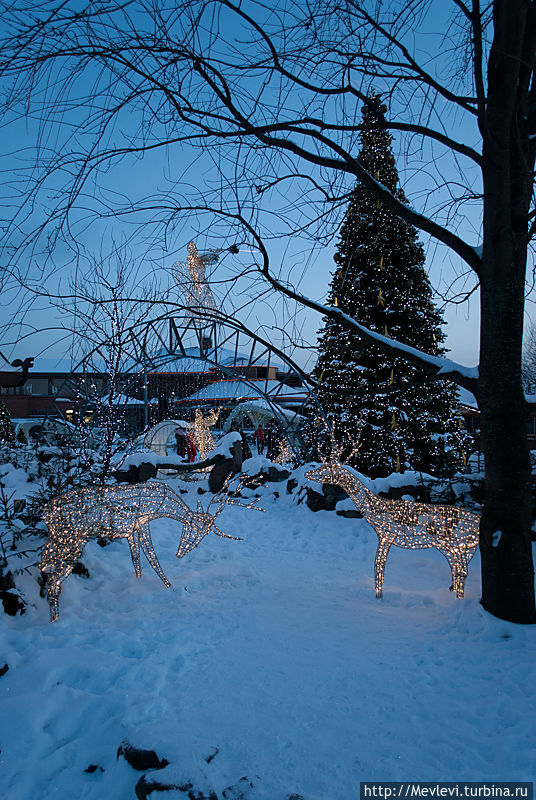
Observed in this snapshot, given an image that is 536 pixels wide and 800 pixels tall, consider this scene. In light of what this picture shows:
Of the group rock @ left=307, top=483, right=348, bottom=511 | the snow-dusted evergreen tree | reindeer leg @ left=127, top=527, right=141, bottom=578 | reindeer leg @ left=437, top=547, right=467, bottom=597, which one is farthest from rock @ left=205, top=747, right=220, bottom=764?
the snow-dusted evergreen tree

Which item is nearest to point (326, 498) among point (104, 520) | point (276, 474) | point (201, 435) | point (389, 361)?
point (276, 474)

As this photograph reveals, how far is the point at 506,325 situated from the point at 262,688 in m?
3.10

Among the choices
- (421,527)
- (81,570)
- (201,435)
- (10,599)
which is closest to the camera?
(10,599)

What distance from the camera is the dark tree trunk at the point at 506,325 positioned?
3.39m

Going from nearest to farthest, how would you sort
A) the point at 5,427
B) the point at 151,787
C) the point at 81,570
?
the point at 151,787 < the point at 81,570 < the point at 5,427

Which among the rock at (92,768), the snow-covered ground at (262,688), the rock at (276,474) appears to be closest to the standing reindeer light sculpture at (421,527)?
the snow-covered ground at (262,688)

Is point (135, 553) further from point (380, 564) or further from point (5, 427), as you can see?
point (5, 427)

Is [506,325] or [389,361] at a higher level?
[389,361]

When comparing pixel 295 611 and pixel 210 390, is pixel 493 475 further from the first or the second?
pixel 210 390

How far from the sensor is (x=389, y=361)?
9844 millimetres

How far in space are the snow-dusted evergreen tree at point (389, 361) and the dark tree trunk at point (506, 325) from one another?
580 cm

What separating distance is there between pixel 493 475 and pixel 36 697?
3.40 metres

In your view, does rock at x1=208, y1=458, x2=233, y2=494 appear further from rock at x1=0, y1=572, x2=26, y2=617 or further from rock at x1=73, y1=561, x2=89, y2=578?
rock at x1=0, y1=572, x2=26, y2=617

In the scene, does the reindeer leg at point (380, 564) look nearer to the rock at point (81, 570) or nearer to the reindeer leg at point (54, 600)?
the reindeer leg at point (54, 600)
